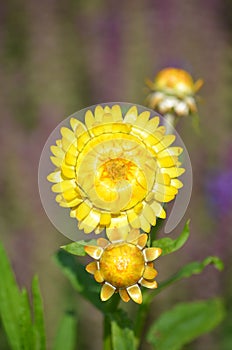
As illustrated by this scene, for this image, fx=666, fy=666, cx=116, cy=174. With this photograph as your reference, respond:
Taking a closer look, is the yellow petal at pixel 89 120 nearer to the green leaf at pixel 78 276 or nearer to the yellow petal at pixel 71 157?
the yellow petal at pixel 71 157

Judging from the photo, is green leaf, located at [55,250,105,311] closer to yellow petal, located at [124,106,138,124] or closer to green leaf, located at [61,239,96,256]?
green leaf, located at [61,239,96,256]

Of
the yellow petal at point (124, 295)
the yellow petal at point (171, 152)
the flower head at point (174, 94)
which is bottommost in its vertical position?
the yellow petal at point (124, 295)

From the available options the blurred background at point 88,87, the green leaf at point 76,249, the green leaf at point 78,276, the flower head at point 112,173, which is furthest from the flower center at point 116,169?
the blurred background at point 88,87

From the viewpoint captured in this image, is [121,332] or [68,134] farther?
[121,332]

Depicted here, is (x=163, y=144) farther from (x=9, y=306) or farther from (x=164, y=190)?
(x=9, y=306)

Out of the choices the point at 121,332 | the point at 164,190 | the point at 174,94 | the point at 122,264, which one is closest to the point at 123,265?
the point at 122,264

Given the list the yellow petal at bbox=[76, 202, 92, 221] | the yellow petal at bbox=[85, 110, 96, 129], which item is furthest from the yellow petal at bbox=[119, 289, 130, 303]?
the yellow petal at bbox=[85, 110, 96, 129]
